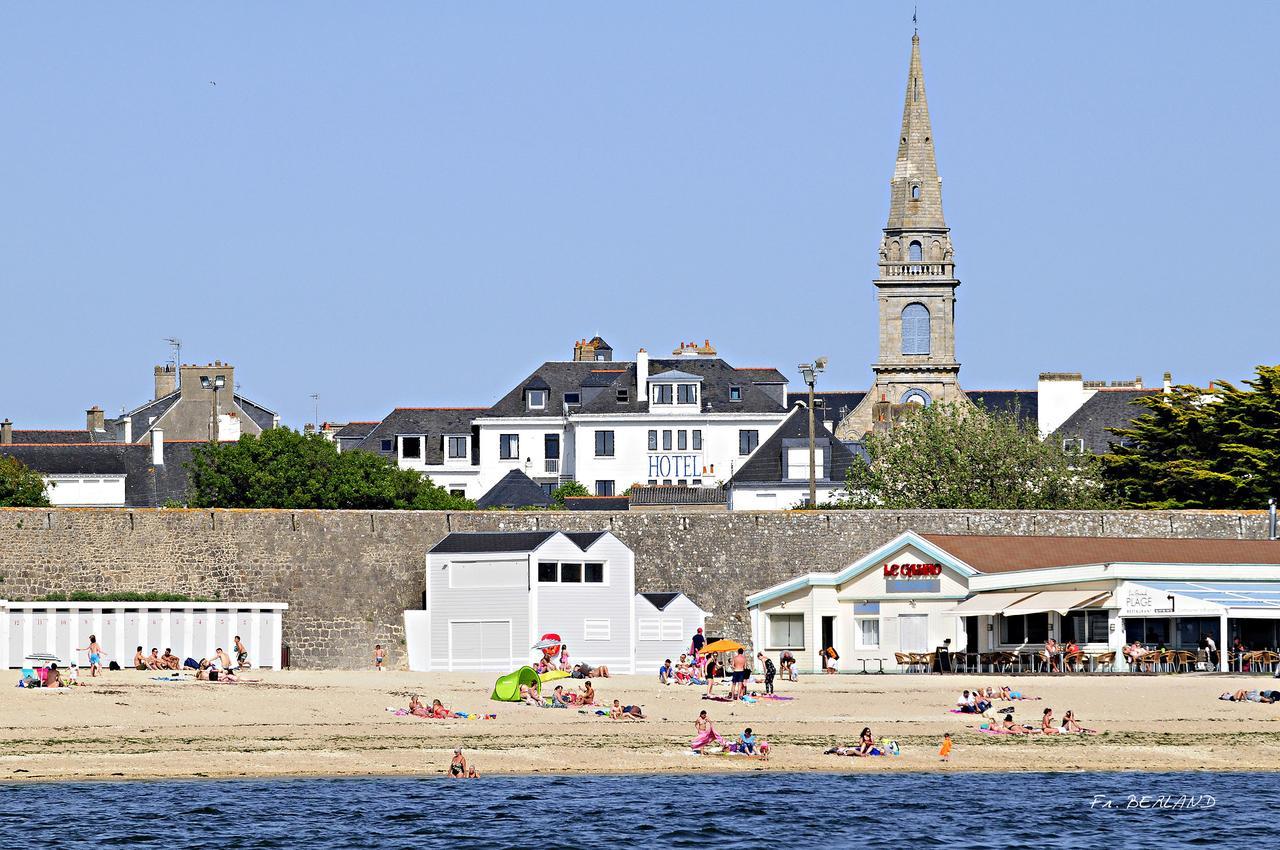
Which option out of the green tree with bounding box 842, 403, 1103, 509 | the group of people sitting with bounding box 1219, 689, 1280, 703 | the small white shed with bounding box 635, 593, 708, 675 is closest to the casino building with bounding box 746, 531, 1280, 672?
the small white shed with bounding box 635, 593, 708, 675

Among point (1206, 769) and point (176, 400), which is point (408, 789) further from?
point (176, 400)

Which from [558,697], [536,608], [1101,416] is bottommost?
[558,697]

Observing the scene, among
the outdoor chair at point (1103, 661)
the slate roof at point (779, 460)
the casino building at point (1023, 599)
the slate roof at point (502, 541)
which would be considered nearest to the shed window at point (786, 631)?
the casino building at point (1023, 599)

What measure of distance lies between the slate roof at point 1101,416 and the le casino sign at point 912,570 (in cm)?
4654

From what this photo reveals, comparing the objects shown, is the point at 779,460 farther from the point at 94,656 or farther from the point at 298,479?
the point at 94,656

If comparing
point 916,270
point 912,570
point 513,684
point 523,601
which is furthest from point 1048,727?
point 916,270

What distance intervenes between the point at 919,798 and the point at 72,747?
43.7ft

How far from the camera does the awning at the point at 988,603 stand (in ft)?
160

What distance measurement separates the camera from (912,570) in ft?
168

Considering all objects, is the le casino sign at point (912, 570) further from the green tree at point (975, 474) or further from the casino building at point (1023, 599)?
the green tree at point (975, 474)

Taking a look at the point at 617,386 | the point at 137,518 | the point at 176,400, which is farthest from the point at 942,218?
the point at 137,518

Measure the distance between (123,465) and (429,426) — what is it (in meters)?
14.3

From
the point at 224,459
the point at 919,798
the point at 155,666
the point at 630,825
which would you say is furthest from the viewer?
the point at 224,459

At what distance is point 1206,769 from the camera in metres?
36.3
